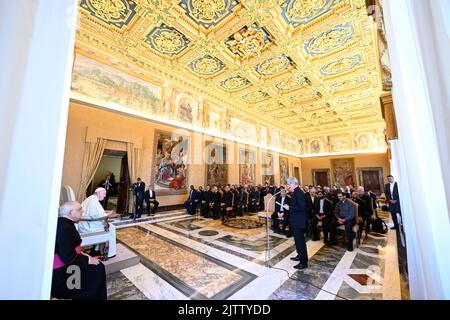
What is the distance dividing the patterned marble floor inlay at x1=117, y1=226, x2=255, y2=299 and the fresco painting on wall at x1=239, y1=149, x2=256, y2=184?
8.30 m

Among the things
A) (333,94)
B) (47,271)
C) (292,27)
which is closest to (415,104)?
(47,271)

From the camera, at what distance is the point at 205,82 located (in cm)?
923

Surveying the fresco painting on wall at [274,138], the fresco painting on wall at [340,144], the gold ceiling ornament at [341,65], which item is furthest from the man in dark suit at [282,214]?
the fresco painting on wall at [340,144]

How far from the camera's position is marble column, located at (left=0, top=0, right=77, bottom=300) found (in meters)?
0.84

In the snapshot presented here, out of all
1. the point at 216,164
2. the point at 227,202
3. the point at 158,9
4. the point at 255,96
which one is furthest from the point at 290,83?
the point at 227,202

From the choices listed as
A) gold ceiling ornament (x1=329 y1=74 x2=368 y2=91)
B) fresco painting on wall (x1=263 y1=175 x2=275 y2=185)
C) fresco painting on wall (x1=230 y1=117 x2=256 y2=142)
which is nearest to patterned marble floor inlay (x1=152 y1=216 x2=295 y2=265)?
fresco painting on wall (x1=230 y1=117 x2=256 y2=142)

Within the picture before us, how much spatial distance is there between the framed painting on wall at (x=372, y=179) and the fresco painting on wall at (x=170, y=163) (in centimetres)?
1711

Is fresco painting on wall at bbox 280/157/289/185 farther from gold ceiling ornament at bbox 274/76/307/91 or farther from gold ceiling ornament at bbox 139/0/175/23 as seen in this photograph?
gold ceiling ornament at bbox 139/0/175/23

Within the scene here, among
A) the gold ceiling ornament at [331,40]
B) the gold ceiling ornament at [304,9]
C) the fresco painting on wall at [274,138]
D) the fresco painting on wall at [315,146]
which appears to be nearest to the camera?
the gold ceiling ornament at [304,9]

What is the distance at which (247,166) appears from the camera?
12578 millimetres

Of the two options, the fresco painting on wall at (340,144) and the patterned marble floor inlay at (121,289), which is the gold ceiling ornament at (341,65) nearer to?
the patterned marble floor inlay at (121,289)

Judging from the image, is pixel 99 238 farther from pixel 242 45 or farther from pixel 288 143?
pixel 288 143

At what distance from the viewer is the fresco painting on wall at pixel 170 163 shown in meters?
8.11
